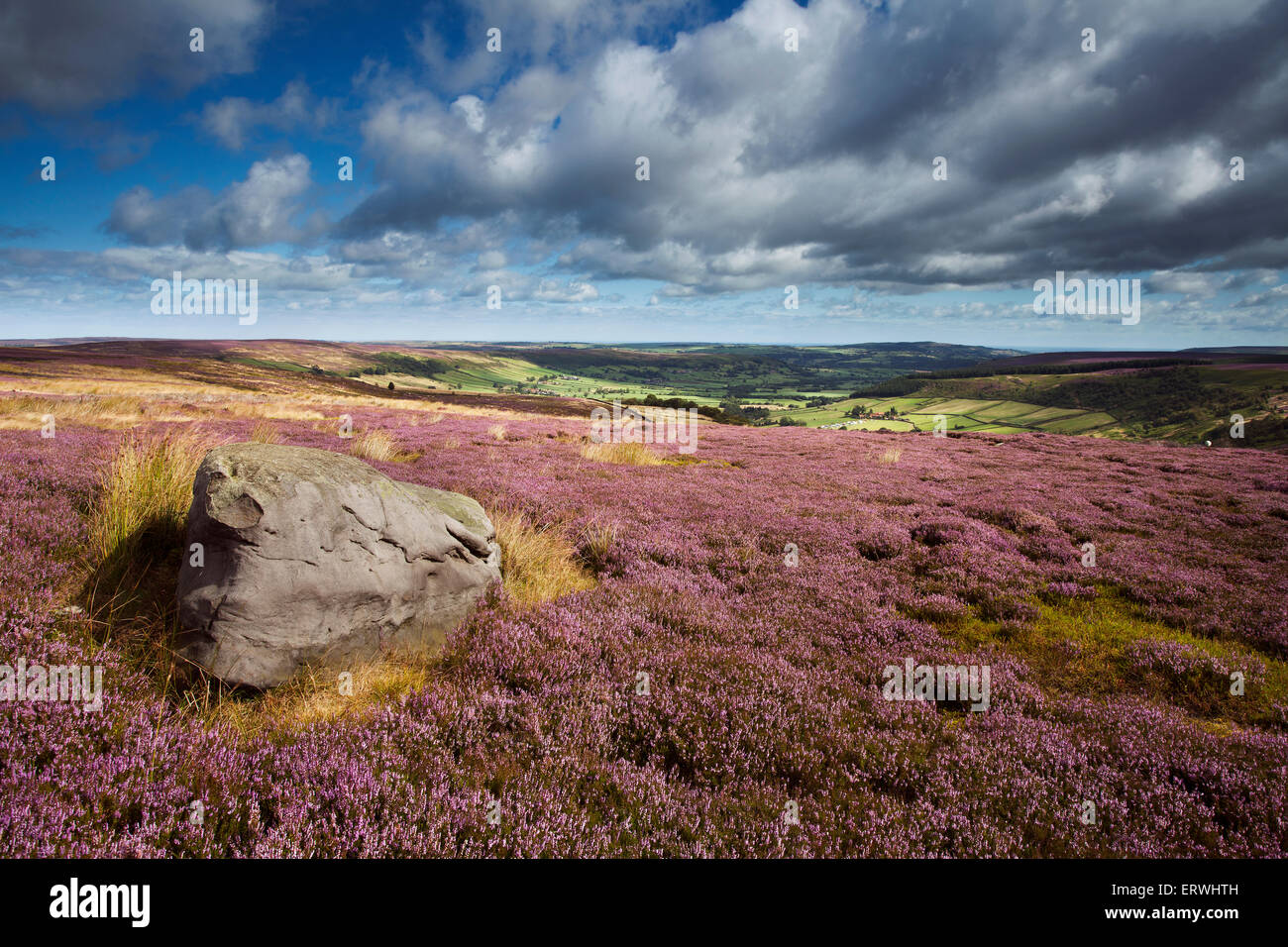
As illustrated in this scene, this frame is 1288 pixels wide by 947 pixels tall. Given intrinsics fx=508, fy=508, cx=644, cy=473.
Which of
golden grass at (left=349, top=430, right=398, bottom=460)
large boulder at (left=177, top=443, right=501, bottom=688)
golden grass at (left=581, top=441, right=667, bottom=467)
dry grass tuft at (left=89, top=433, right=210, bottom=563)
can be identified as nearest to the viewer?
large boulder at (left=177, top=443, right=501, bottom=688)

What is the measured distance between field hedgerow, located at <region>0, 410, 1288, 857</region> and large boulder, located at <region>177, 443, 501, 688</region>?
0.41 m

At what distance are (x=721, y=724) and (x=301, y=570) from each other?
3.84 m

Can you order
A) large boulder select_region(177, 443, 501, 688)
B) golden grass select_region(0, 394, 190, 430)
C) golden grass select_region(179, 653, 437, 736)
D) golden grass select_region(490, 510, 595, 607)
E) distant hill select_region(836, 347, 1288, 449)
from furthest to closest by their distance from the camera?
distant hill select_region(836, 347, 1288, 449) < golden grass select_region(0, 394, 190, 430) < golden grass select_region(490, 510, 595, 607) < large boulder select_region(177, 443, 501, 688) < golden grass select_region(179, 653, 437, 736)

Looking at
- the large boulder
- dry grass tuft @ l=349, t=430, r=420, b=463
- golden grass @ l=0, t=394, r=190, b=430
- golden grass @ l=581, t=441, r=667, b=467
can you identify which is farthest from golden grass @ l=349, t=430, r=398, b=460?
the large boulder

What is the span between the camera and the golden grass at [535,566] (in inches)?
256

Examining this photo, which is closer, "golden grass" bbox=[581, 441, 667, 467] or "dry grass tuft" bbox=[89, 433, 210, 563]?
"dry grass tuft" bbox=[89, 433, 210, 563]

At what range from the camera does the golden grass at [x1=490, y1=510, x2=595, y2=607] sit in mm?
6512

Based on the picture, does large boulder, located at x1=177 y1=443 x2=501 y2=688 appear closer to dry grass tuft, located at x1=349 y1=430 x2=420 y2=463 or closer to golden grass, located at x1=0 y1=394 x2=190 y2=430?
dry grass tuft, located at x1=349 y1=430 x2=420 y2=463

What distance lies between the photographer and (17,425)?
1466cm

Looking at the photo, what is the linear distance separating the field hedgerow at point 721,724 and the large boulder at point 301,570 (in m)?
0.41

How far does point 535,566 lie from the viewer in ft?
23.6

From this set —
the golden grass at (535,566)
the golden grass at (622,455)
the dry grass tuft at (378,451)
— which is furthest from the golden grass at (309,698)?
the golden grass at (622,455)

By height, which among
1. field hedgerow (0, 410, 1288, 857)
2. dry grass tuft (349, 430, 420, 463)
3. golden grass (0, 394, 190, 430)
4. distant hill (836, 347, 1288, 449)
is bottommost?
field hedgerow (0, 410, 1288, 857)

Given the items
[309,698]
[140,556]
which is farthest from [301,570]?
[140,556]
